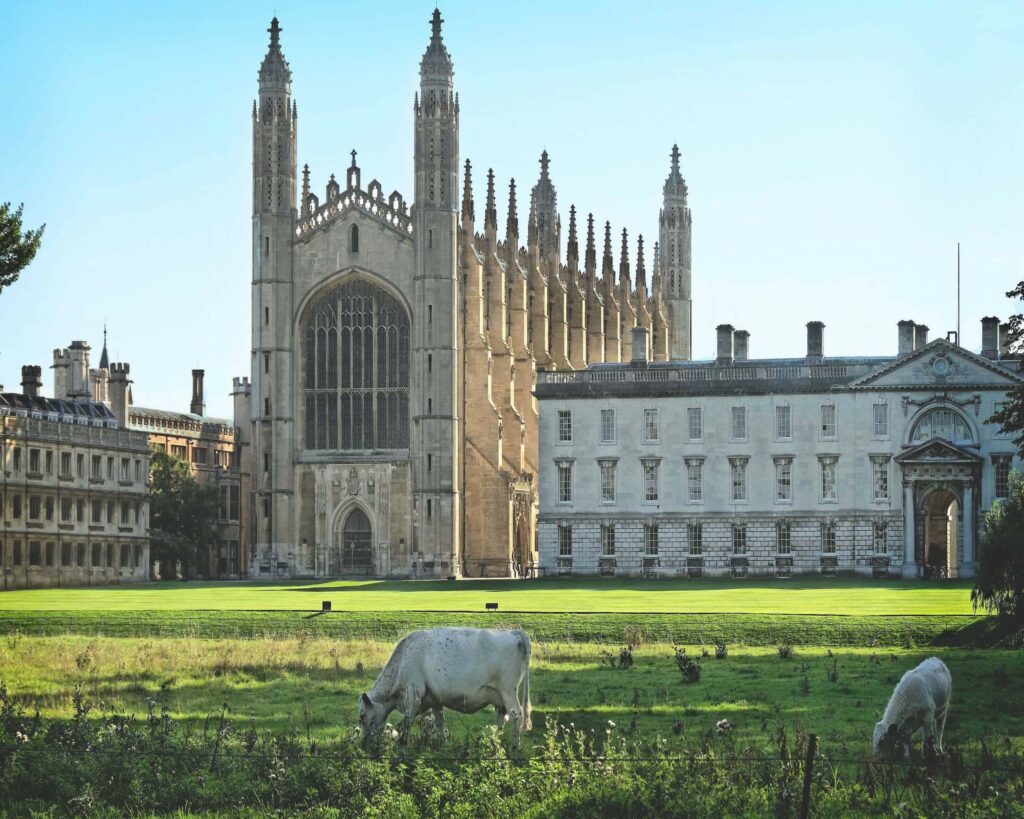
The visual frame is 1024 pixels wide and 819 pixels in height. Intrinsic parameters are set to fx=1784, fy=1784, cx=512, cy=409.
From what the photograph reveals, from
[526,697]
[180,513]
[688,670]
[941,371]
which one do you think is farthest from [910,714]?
[180,513]

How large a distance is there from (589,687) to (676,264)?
351ft

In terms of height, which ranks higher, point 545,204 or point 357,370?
point 545,204

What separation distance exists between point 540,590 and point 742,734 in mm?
45481

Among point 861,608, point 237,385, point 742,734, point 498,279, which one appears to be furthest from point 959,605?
point 237,385

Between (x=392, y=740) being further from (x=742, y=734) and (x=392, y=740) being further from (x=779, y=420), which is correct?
(x=779, y=420)

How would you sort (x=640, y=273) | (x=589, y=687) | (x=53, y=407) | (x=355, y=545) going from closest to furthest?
(x=589, y=687), (x=355, y=545), (x=53, y=407), (x=640, y=273)

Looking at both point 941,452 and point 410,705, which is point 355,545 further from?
point 410,705

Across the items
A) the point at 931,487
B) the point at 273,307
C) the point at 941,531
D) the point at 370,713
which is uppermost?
the point at 273,307

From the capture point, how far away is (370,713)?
72.4 ft

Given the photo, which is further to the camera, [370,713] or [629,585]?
[629,585]

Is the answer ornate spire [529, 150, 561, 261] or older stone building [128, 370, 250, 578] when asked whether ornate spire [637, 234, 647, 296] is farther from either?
older stone building [128, 370, 250, 578]

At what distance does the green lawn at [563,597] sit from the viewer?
52.7 meters

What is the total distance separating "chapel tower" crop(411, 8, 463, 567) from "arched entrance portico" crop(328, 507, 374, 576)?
11.5 feet

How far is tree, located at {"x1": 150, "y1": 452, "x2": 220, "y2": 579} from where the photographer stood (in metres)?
106
